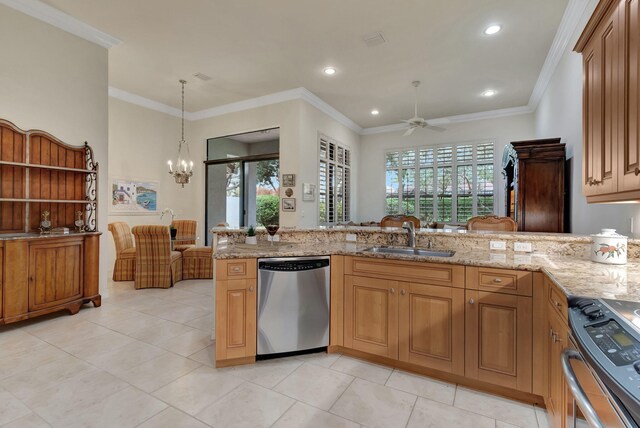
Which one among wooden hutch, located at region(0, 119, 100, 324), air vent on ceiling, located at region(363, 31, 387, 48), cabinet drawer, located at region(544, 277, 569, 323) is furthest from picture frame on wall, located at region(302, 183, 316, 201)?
cabinet drawer, located at region(544, 277, 569, 323)

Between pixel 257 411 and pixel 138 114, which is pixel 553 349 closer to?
pixel 257 411

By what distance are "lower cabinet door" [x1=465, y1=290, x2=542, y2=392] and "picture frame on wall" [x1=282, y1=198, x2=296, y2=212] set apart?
3.67 meters

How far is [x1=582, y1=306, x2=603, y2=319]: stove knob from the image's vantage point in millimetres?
1071

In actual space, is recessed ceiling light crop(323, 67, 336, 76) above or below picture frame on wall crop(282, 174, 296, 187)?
above

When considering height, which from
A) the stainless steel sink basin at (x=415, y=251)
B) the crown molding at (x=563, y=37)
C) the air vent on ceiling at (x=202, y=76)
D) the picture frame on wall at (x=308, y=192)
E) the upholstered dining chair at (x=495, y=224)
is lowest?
the stainless steel sink basin at (x=415, y=251)

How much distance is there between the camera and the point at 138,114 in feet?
18.4

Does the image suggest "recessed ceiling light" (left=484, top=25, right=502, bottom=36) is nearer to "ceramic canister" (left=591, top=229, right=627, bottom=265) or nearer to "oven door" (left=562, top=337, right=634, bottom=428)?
"ceramic canister" (left=591, top=229, right=627, bottom=265)

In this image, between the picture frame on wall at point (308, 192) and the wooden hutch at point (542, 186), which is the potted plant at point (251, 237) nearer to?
the picture frame on wall at point (308, 192)

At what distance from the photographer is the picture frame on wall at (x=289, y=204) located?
209 inches

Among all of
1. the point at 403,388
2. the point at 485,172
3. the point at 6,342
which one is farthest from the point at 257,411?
the point at 485,172

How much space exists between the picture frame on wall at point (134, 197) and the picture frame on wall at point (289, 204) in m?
2.62

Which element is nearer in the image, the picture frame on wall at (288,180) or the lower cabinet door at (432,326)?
the lower cabinet door at (432,326)

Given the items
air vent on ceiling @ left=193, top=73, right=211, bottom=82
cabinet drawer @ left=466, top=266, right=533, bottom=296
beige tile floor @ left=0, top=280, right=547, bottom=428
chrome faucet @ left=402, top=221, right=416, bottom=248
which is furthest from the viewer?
air vent on ceiling @ left=193, top=73, right=211, bottom=82

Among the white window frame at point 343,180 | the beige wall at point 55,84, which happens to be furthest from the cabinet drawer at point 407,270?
the white window frame at point 343,180
